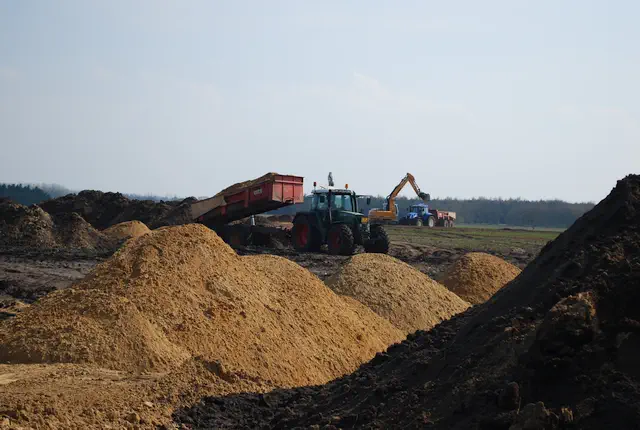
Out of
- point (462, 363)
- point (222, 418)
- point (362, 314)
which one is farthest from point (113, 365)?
point (362, 314)

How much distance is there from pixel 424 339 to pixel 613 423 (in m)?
2.68

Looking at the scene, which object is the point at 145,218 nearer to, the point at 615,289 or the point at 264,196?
the point at 264,196

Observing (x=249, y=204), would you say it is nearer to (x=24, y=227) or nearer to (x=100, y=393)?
(x=24, y=227)

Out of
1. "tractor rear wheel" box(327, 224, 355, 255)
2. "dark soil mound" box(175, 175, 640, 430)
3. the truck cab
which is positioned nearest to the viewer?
"dark soil mound" box(175, 175, 640, 430)

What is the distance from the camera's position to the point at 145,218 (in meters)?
34.1

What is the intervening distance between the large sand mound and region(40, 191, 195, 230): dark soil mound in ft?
76.9

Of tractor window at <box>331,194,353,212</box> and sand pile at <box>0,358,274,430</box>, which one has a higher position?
tractor window at <box>331,194,353,212</box>

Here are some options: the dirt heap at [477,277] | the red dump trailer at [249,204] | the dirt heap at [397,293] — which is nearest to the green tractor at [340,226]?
the red dump trailer at [249,204]

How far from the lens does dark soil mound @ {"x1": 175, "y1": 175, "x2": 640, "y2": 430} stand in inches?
171

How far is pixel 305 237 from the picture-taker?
2481 cm

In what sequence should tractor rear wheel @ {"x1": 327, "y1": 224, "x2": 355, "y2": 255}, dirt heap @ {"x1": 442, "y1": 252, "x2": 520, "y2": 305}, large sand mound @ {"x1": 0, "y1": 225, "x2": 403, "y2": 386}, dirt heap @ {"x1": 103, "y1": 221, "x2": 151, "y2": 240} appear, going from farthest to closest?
dirt heap @ {"x1": 103, "y1": 221, "x2": 151, "y2": 240} → tractor rear wheel @ {"x1": 327, "y1": 224, "x2": 355, "y2": 255} → dirt heap @ {"x1": 442, "y1": 252, "x2": 520, "y2": 305} → large sand mound @ {"x1": 0, "y1": 225, "x2": 403, "y2": 386}

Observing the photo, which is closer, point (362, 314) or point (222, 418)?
point (222, 418)

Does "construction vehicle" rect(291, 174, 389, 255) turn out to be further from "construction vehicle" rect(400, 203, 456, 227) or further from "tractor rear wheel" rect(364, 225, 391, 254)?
"construction vehicle" rect(400, 203, 456, 227)

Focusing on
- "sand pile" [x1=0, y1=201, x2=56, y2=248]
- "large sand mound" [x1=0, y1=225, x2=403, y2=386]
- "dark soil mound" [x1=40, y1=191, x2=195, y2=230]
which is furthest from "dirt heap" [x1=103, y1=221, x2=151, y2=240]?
"large sand mound" [x1=0, y1=225, x2=403, y2=386]
